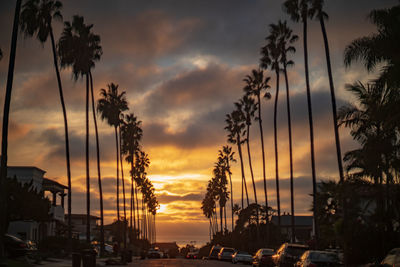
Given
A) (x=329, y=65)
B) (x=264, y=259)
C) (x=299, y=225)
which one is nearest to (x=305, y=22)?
(x=329, y=65)

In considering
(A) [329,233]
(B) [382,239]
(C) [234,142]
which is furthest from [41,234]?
(B) [382,239]

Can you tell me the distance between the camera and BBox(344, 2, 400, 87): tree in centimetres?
2146

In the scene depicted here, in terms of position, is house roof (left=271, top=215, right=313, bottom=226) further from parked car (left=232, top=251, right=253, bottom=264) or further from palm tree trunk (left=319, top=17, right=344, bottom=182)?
palm tree trunk (left=319, top=17, right=344, bottom=182)

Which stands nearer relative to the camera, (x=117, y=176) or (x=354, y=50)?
(x=354, y=50)

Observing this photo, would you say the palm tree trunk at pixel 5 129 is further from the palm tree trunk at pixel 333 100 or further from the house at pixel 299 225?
the house at pixel 299 225

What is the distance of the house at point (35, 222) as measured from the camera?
60.0 meters

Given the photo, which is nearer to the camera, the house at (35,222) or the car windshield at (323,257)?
the car windshield at (323,257)

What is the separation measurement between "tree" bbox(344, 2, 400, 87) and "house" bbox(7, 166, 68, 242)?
3689 centimetres

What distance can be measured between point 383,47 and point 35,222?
49.6 meters

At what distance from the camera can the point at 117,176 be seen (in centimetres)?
7275

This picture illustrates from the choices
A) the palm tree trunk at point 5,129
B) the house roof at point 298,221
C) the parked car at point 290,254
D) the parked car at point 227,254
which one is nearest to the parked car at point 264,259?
the parked car at point 290,254

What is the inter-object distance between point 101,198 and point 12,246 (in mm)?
26039

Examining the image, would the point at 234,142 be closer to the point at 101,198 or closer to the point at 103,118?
the point at 103,118

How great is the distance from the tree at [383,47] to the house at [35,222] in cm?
3689
